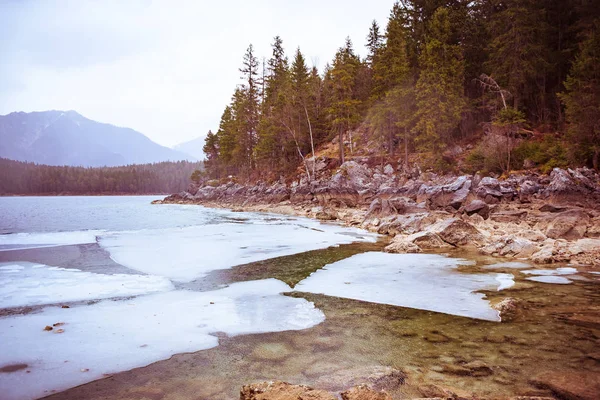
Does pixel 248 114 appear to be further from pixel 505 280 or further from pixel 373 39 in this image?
pixel 505 280

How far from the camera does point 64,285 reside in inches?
274

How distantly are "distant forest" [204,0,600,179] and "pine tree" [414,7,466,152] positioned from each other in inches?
3.4

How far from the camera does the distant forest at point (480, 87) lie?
20.3 meters

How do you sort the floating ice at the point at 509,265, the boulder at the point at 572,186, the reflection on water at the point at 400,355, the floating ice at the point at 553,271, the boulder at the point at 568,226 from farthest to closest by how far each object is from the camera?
1. the boulder at the point at 572,186
2. the boulder at the point at 568,226
3. the floating ice at the point at 509,265
4. the floating ice at the point at 553,271
5. the reflection on water at the point at 400,355

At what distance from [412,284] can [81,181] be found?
155 metres

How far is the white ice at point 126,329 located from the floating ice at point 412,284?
130cm

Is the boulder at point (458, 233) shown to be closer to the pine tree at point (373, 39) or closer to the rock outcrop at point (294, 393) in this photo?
the rock outcrop at point (294, 393)

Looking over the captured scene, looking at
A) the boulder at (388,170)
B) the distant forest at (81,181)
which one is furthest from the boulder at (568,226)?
the distant forest at (81,181)

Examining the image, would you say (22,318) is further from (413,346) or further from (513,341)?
(513,341)

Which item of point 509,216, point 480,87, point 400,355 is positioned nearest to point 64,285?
point 400,355

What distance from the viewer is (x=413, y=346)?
3.93 m

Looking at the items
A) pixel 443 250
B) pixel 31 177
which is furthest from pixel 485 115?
pixel 31 177

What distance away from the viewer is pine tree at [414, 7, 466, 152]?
2755 centimetres

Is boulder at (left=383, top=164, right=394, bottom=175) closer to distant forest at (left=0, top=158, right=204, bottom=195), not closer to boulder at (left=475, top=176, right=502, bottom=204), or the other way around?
boulder at (left=475, top=176, right=502, bottom=204)
